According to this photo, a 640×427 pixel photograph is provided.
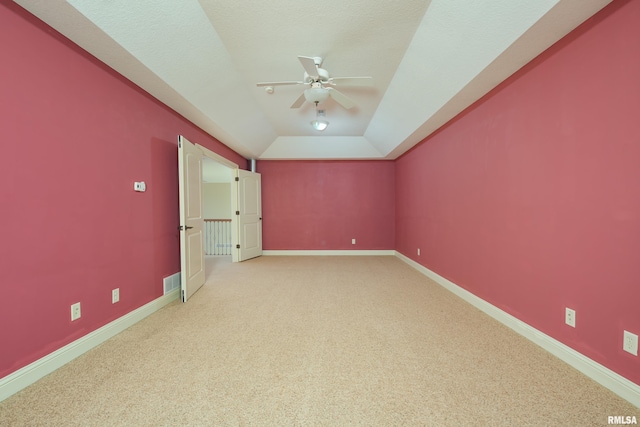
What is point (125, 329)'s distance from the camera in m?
2.40

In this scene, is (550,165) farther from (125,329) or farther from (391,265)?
(125,329)

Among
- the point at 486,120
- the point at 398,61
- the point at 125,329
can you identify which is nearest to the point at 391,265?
the point at 486,120

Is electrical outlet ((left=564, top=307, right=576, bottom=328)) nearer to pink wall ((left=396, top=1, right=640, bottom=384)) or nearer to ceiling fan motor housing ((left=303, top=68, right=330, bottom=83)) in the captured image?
pink wall ((left=396, top=1, right=640, bottom=384))

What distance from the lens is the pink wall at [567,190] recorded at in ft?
4.87

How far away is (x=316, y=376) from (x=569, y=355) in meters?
1.85

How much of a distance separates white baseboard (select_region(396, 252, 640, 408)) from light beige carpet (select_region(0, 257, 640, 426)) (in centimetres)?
6

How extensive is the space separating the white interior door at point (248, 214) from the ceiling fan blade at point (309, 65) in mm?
3413

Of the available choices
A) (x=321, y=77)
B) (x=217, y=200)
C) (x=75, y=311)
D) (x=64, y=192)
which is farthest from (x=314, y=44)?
(x=217, y=200)

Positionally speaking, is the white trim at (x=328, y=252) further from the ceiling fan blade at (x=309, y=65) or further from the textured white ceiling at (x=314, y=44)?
the ceiling fan blade at (x=309, y=65)

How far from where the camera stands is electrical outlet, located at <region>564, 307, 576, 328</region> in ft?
5.90

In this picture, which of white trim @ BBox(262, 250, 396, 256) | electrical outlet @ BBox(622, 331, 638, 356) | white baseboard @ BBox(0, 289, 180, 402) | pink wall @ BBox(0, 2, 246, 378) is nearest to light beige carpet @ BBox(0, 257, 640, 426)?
white baseboard @ BBox(0, 289, 180, 402)

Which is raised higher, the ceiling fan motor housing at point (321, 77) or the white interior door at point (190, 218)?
the ceiling fan motor housing at point (321, 77)

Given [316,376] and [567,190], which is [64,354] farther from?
[567,190]

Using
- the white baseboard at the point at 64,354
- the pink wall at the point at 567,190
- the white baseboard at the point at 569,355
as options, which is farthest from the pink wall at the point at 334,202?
the white baseboard at the point at 64,354
